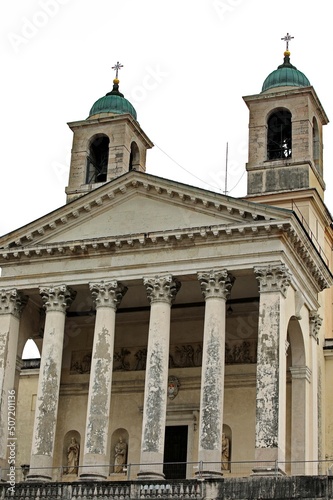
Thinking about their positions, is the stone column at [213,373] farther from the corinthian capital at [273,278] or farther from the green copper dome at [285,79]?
the green copper dome at [285,79]

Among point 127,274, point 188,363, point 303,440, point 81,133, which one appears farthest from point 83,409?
point 81,133

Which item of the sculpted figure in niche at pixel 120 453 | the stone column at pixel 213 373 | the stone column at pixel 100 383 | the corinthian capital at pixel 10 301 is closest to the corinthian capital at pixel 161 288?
the stone column at pixel 213 373

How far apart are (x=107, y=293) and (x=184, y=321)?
4.72m

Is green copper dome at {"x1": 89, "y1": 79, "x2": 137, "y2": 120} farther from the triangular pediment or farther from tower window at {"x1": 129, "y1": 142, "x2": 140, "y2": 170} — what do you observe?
the triangular pediment

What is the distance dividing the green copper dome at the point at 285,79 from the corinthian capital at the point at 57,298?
1298 centimetres

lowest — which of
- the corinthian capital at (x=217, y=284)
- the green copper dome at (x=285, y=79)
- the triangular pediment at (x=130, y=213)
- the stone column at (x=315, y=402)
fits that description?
the stone column at (x=315, y=402)

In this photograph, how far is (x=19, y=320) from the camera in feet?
102

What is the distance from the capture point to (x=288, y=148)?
35.8m

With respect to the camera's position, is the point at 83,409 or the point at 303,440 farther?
the point at 83,409

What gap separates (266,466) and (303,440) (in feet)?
13.6

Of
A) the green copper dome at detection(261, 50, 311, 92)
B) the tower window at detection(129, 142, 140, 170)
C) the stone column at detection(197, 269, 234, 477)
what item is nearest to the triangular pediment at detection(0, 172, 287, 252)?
the stone column at detection(197, 269, 234, 477)

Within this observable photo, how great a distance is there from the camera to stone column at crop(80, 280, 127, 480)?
27422mm

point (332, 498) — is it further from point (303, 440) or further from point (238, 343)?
point (238, 343)

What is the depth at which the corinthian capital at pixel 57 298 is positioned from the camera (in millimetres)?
30094
